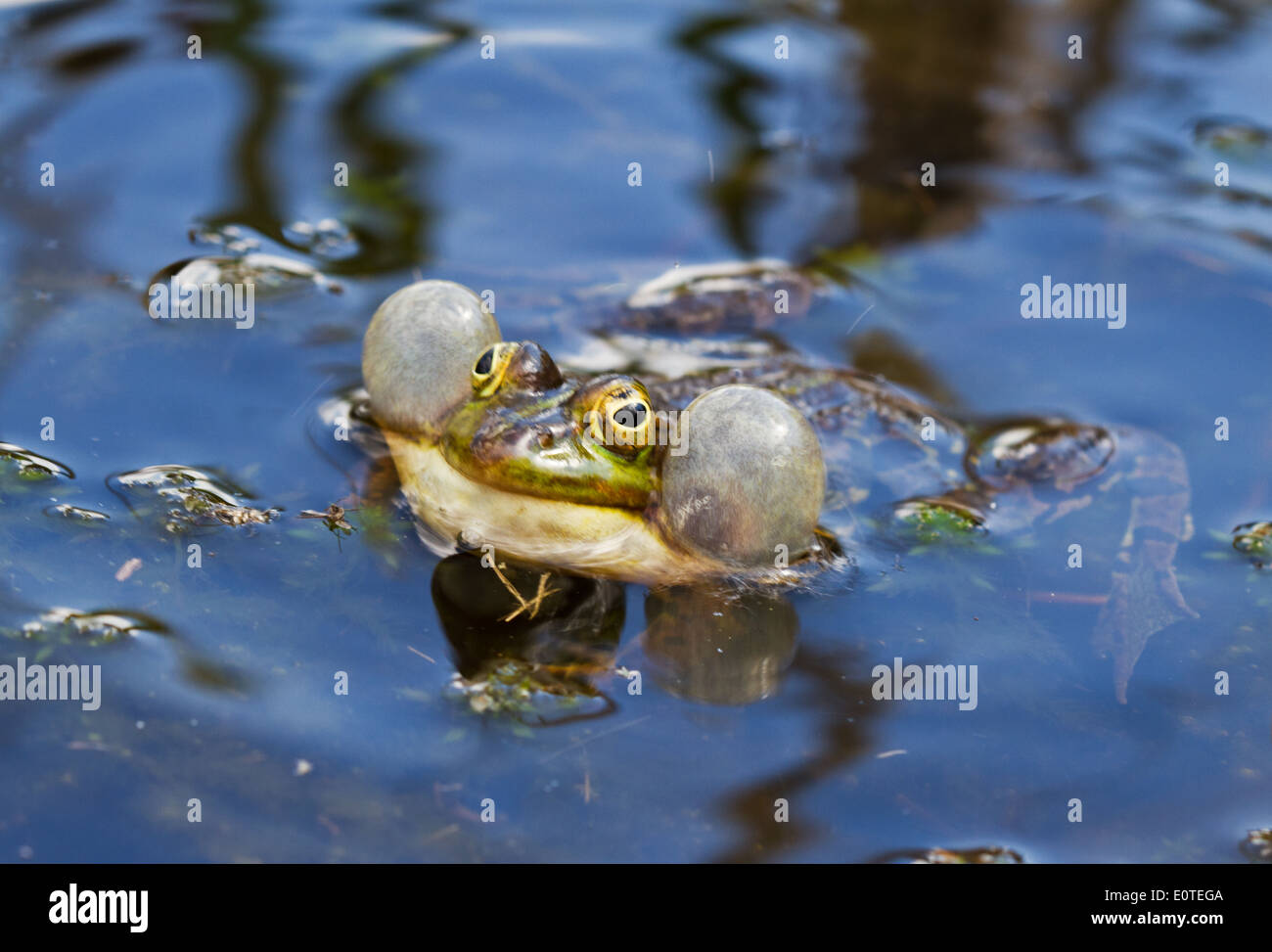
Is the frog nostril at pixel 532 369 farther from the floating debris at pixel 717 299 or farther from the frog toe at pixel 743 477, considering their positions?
the floating debris at pixel 717 299

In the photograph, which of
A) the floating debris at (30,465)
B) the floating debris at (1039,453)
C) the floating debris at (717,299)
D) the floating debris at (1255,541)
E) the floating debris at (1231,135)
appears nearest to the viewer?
the floating debris at (30,465)

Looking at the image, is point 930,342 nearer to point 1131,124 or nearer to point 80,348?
point 1131,124

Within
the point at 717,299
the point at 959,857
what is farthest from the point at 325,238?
the point at 959,857

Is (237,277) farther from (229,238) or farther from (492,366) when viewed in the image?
(492,366)

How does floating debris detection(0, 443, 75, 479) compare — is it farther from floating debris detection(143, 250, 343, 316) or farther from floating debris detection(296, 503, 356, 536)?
floating debris detection(143, 250, 343, 316)

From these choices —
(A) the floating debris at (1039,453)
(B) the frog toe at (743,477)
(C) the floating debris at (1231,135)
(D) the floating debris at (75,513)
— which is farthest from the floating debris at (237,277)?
(C) the floating debris at (1231,135)
